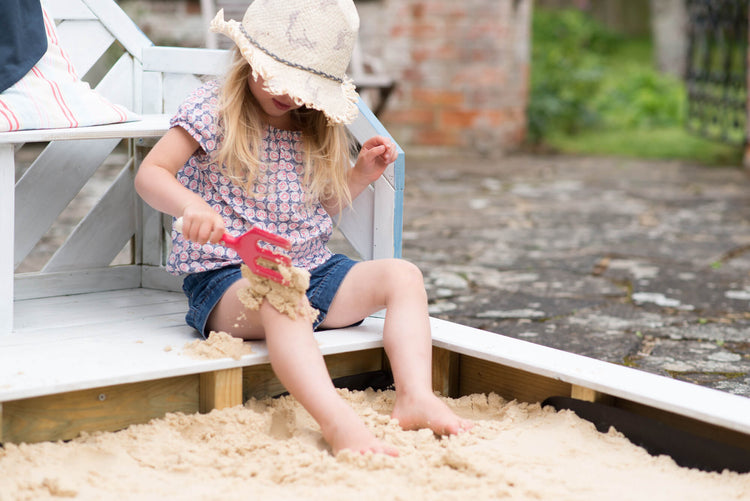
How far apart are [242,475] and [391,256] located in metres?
0.84

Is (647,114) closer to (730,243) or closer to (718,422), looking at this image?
(730,243)

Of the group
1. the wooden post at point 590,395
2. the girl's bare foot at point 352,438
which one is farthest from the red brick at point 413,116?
the girl's bare foot at point 352,438

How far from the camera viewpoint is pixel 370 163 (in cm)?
224

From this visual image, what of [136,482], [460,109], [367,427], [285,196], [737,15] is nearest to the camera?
[136,482]

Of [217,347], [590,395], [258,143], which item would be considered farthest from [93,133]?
[590,395]

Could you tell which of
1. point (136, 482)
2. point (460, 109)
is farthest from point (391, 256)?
point (460, 109)

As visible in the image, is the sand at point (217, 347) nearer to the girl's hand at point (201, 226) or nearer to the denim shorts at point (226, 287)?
the denim shorts at point (226, 287)

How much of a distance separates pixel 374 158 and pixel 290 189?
0.74 ft

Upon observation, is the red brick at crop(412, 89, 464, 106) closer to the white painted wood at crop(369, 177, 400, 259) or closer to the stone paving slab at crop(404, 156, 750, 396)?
the stone paving slab at crop(404, 156, 750, 396)

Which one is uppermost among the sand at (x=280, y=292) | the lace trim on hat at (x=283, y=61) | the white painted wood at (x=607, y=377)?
the lace trim on hat at (x=283, y=61)

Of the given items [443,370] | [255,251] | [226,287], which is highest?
[255,251]

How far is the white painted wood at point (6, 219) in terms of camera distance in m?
1.94

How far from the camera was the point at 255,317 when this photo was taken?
6.50 ft

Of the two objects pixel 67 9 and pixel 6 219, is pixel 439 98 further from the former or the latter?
pixel 6 219
